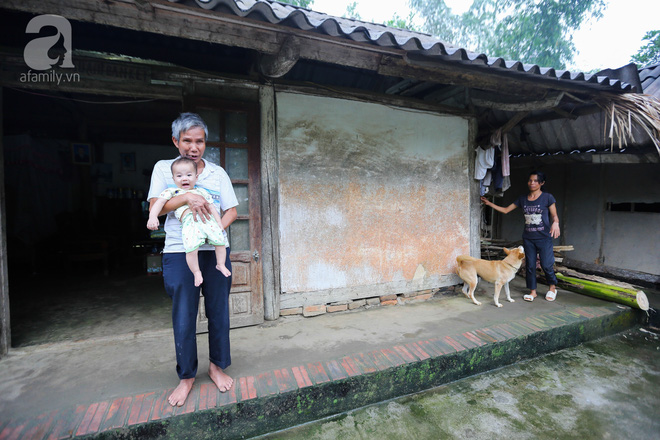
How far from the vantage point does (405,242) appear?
4477mm

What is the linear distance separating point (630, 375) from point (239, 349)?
4104mm

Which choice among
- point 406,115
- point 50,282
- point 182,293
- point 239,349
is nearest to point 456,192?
point 406,115

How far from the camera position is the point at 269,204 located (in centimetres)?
366

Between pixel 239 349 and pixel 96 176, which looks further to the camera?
pixel 96 176

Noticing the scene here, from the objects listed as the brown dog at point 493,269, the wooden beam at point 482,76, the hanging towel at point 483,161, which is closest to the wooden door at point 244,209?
the wooden beam at point 482,76

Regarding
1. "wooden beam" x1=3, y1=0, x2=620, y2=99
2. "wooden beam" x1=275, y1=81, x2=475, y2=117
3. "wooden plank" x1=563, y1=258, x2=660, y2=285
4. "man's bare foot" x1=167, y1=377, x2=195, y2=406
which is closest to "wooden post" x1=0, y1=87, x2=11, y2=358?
"wooden beam" x1=3, y1=0, x2=620, y2=99

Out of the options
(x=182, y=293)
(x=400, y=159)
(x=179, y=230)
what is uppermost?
(x=400, y=159)

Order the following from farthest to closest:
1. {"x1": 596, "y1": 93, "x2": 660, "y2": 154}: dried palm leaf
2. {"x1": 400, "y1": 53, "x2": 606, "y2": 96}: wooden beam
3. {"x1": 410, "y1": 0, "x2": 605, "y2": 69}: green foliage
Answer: {"x1": 410, "y1": 0, "x2": 605, "y2": 69}: green foliage, {"x1": 596, "y1": 93, "x2": 660, "y2": 154}: dried palm leaf, {"x1": 400, "y1": 53, "x2": 606, "y2": 96}: wooden beam

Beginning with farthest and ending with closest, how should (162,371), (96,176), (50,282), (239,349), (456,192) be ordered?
(96,176) → (50,282) → (456,192) → (239,349) → (162,371)

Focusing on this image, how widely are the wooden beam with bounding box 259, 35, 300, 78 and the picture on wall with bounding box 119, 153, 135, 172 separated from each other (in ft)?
21.9

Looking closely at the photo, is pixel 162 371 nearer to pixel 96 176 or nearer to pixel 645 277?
pixel 96 176

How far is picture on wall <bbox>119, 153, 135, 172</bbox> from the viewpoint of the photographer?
801 cm

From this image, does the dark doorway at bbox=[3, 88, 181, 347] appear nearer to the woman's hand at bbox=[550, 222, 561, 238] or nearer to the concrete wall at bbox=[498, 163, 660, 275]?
the woman's hand at bbox=[550, 222, 561, 238]

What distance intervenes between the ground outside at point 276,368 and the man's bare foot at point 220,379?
0.18ft
